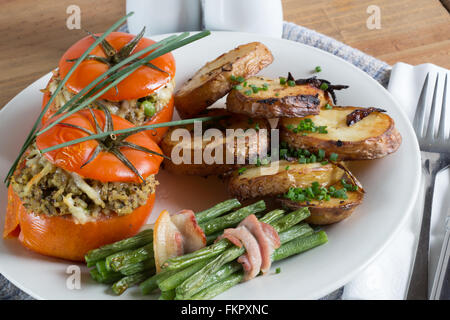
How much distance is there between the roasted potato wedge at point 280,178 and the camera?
244 centimetres

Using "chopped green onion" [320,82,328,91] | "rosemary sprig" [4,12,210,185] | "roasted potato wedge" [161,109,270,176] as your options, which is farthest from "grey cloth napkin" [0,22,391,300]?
"rosemary sprig" [4,12,210,185]

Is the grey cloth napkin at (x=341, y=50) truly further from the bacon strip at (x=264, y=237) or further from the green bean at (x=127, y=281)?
the green bean at (x=127, y=281)

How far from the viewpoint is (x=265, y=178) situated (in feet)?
8.02

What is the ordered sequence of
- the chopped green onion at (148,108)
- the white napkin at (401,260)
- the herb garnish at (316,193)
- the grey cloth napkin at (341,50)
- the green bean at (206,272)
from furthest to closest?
the grey cloth napkin at (341,50) → the chopped green onion at (148,108) → the white napkin at (401,260) → the herb garnish at (316,193) → the green bean at (206,272)

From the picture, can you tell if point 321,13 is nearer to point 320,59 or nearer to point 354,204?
point 320,59

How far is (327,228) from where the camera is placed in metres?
2.50

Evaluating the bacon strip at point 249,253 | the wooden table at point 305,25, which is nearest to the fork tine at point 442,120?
the wooden table at point 305,25

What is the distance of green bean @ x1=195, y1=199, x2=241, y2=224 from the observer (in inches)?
94.6

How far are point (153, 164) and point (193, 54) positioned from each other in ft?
4.41

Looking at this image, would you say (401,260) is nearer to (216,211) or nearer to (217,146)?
(216,211)

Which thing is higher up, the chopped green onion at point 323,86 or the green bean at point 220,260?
the chopped green onion at point 323,86

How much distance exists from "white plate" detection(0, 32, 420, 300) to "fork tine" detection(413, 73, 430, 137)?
303 mm

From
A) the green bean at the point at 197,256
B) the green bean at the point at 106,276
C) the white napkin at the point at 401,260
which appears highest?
the green bean at the point at 197,256

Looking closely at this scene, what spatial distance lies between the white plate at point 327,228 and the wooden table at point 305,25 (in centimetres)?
69
